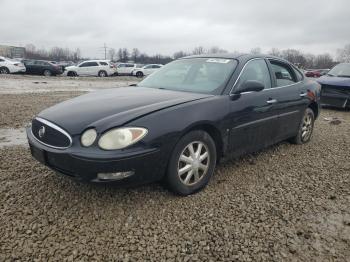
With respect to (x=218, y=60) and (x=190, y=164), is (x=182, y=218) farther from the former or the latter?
(x=218, y=60)

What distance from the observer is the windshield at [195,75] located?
385cm

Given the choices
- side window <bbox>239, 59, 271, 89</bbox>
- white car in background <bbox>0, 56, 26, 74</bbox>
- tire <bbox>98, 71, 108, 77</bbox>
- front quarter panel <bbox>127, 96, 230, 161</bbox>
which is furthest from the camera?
tire <bbox>98, 71, 108, 77</bbox>

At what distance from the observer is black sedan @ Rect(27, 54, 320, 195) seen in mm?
2818

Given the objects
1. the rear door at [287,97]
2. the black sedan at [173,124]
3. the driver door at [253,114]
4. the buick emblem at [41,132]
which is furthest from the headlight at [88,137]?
the rear door at [287,97]

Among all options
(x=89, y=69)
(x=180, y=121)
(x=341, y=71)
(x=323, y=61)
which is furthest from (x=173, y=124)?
(x=323, y=61)

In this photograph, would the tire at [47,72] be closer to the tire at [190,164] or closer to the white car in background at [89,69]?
the white car in background at [89,69]

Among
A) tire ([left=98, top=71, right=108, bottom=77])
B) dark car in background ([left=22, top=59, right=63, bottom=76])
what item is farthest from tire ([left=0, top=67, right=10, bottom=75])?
tire ([left=98, top=71, right=108, bottom=77])

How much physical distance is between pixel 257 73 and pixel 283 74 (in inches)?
32.2

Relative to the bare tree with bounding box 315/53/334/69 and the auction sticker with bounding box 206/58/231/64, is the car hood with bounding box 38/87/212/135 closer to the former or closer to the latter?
the auction sticker with bounding box 206/58/231/64

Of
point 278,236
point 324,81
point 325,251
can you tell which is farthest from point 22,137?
point 324,81

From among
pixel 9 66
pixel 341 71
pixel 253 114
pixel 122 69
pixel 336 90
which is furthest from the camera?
pixel 122 69

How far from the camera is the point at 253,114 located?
3.95 metres

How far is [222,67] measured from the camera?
404 cm

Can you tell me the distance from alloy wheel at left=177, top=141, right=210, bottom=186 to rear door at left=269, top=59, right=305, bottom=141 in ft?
5.20
